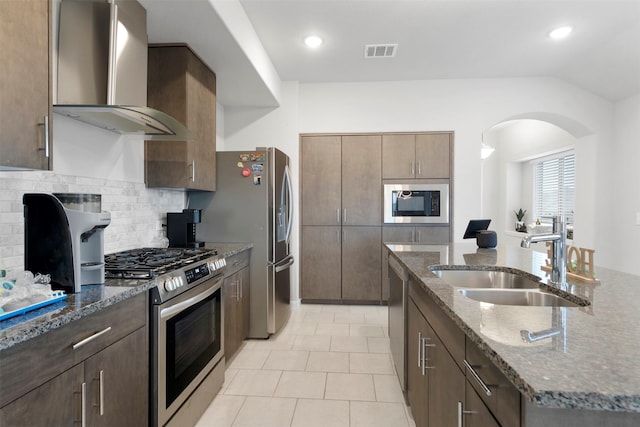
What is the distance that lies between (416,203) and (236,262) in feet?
7.94

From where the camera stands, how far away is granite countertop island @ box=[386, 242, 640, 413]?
1.93 feet

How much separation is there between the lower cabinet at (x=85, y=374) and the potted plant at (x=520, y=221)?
19.5 feet

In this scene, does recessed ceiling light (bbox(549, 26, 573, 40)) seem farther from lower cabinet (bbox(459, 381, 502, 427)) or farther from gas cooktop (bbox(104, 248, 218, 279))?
gas cooktop (bbox(104, 248, 218, 279))

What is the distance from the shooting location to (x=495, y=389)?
0.84m

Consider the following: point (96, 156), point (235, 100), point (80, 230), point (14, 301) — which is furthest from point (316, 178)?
point (14, 301)

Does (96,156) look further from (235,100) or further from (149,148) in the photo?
(235,100)

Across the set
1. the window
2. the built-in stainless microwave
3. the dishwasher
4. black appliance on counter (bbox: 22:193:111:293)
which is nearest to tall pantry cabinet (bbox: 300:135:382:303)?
the built-in stainless microwave

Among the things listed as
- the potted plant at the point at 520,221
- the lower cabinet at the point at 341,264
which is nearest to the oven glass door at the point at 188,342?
the lower cabinet at the point at 341,264

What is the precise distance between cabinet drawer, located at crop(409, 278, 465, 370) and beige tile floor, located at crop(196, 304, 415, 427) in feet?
2.76

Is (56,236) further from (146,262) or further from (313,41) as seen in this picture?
(313,41)

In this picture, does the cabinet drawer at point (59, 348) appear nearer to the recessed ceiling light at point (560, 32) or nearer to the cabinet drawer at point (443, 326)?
the cabinet drawer at point (443, 326)

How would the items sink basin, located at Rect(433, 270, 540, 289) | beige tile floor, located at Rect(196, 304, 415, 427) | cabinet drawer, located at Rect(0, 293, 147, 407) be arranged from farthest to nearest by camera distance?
beige tile floor, located at Rect(196, 304, 415, 427) < sink basin, located at Rect(433, 270, 540, 289) < cabinet drawer, located at Rect(0, 293, 147, 407)

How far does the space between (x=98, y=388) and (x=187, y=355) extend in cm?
65

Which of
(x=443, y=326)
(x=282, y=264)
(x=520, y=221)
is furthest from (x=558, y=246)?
(x=520, y=221)
